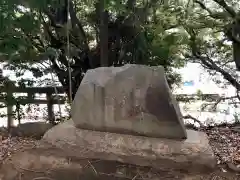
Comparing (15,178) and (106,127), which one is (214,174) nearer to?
(106,127)

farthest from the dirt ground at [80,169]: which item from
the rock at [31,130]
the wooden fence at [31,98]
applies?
the wooden fence at [31,98]

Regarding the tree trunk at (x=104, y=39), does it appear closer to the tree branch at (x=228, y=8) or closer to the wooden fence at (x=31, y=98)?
the wooden fence at (x=31, y=98)

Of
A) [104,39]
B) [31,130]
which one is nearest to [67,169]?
[31,130]

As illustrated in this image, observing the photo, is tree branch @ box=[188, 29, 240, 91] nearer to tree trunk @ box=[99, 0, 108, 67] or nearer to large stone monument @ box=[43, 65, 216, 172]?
tree trunk @ box=[99, 0, 108, 67]

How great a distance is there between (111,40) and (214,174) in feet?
7.31

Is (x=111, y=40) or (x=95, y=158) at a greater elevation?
(x=111, y=40)

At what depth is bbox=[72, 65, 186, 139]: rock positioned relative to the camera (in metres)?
2.14

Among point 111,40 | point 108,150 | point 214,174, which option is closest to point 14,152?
point 108,150

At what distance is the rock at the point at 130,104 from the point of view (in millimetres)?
2137

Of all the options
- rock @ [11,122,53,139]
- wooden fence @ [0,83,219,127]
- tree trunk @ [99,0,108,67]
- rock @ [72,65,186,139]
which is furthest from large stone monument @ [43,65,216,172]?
wooden fence @ [0,83,219,127]

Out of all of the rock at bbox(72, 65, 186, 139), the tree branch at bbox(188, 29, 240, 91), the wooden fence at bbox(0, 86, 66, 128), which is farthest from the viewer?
the tree branch at bbox(188, 29, 240, 91)

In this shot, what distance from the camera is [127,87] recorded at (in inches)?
87.2

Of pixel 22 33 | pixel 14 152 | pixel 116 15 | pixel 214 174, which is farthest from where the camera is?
pixel 116 15

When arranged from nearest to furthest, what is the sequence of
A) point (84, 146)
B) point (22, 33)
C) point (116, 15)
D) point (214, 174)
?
point (214, 174) < point (84, 146) < point (22, 33) < point (116, 15)
